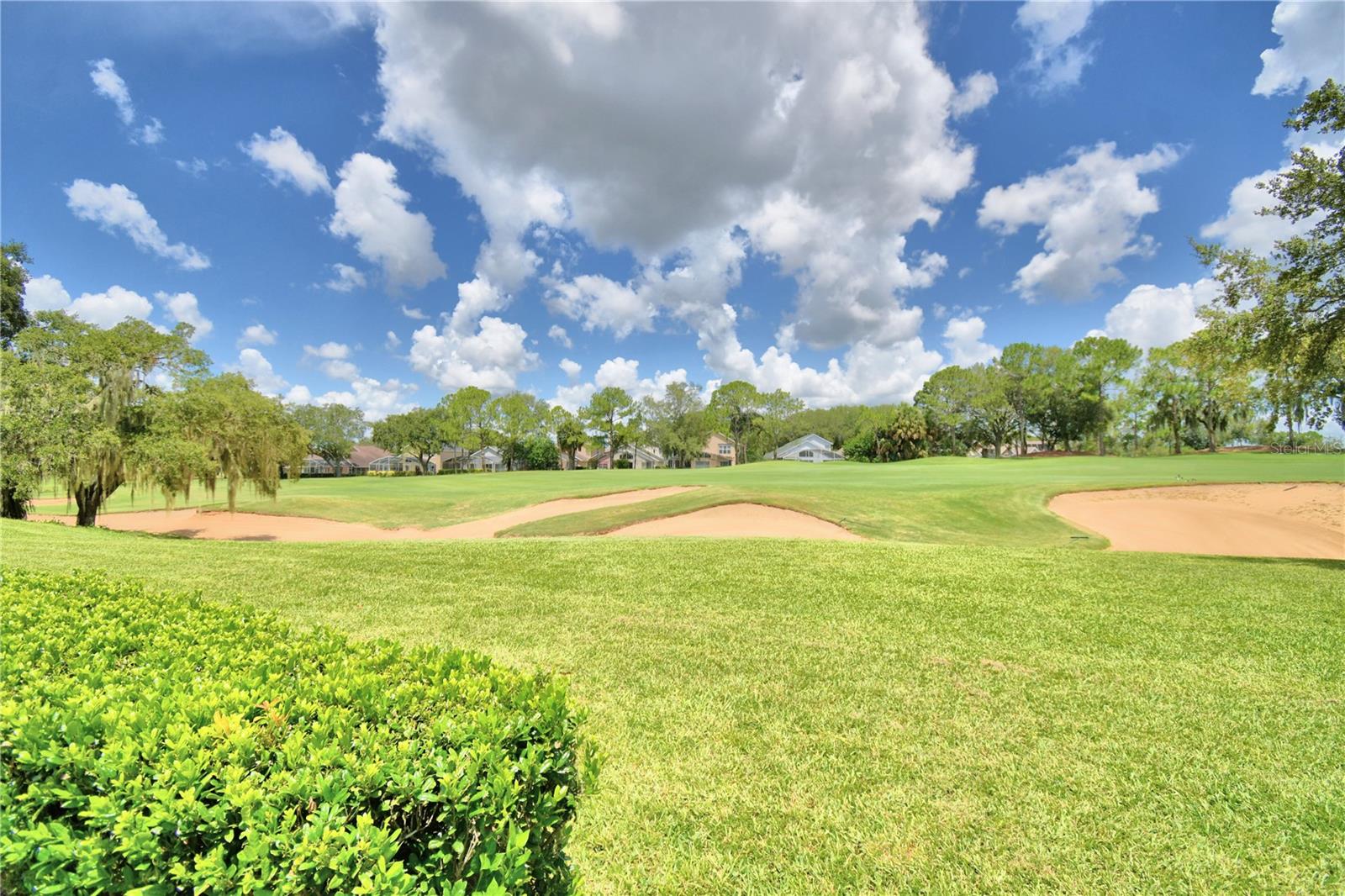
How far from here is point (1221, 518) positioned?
1873 cm

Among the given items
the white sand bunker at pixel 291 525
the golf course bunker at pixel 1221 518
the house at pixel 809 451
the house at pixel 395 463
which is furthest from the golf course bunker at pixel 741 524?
the house at pixel 395 463

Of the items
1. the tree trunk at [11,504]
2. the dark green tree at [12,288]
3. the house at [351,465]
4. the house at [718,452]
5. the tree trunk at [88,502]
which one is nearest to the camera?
the tree trunk at [11,504]

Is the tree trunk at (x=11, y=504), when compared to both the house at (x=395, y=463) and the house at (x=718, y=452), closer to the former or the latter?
the house at (x=718, y=452)

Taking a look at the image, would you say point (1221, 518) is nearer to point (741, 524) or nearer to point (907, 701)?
point (741, 524)

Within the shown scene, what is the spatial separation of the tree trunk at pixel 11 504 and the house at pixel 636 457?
265ft

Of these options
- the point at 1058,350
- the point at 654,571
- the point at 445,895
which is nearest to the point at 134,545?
the point at 654,571

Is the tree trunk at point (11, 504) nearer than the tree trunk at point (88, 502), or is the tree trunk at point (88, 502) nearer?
the tree trunk at point (11, 504)

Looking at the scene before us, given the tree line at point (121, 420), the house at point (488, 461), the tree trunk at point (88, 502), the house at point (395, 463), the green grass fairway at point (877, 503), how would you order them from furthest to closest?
1. the house at point (395, 463)
2. the house at point (488, 461)
3. the green grass fairway at point (877, 503)
4. the tree trunk at point (88, 502)
5. the tree line at point (121, 420)

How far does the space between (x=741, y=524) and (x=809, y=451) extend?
257 ft

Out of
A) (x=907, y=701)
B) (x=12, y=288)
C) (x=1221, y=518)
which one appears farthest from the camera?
(x=12, y=288)

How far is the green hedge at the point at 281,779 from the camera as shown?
1674 mm

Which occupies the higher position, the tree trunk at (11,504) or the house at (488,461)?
the house at (488,461)

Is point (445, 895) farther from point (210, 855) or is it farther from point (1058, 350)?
point (1058, 350)

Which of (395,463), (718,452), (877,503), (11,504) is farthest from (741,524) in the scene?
(395,463)
